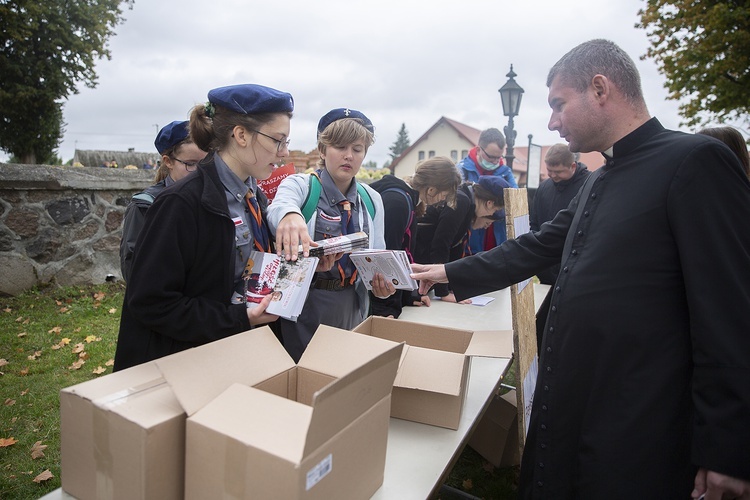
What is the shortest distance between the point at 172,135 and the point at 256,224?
3.71 feet

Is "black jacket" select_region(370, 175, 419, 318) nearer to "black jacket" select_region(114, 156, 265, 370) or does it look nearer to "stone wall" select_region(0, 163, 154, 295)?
"black jacket" select_region(114, 156, 265, 370)

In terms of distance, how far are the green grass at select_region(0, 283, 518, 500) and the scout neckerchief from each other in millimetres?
1991

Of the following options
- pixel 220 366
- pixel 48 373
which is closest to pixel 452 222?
pixel 220 366

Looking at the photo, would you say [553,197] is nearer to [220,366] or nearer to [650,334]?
[650,334]

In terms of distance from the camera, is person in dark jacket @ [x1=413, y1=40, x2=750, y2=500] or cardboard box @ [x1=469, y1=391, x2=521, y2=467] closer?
person in dark jacket @ [x1=413, y1=40, x2=750, y2=500]

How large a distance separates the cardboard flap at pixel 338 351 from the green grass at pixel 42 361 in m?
2.33

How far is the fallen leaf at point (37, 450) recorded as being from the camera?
2.90m

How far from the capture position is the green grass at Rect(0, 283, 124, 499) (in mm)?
2830

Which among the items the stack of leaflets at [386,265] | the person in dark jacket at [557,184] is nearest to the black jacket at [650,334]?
the stack of leaflets at [386,265]

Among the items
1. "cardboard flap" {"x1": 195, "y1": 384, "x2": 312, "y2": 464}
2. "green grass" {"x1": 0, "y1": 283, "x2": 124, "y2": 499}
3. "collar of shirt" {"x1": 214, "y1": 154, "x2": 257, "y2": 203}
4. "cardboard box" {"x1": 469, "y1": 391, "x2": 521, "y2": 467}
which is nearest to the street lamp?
"cardboard box" {"x1": 469, "y1": 391, "x2": 521, "y2": 467}

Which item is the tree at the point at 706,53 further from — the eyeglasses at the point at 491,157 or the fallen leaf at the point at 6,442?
the fallen leaf at the point at 6,442

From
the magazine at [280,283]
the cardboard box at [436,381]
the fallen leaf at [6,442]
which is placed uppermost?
the magazine at [280,283]

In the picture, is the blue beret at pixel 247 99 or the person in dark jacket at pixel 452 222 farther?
the person in dark jacket at pixel 452 222

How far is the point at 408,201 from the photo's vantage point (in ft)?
10.3
